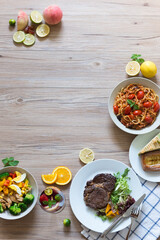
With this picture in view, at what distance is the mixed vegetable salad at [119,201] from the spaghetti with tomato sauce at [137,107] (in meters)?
0.40

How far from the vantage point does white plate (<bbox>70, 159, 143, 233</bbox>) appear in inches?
111

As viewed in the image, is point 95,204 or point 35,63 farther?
point 35,63

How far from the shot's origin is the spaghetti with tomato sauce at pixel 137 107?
2859 millimetres

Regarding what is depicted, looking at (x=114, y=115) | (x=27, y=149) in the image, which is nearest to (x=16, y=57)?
(x=27, y=149)

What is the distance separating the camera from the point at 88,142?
2951 millimetres

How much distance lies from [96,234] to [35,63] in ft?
5.01

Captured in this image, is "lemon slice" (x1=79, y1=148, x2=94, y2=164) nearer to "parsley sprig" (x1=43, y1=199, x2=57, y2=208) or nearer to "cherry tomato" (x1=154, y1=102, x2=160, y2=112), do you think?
"parsley sprig" (x1=43, y1=199, x2=57, y2=208)

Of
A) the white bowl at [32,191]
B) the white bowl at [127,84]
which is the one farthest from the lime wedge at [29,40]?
the white bowl at [32,191]

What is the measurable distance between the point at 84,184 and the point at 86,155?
238mm

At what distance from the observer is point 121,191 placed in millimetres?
2812

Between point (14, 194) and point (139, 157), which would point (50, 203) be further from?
point (139, 157)

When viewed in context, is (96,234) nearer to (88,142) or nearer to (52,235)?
(52,235)

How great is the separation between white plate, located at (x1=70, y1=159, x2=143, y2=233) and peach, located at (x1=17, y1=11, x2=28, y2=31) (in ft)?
4.39

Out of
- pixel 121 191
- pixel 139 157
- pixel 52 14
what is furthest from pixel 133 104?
pixel 52 14
